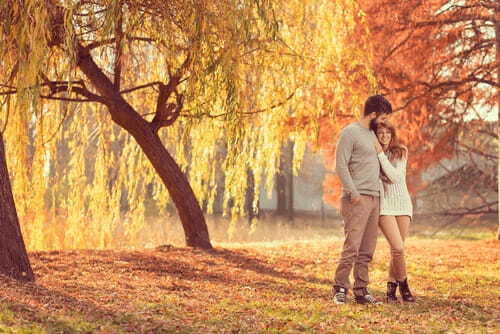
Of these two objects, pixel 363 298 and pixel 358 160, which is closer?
pixel 358 160

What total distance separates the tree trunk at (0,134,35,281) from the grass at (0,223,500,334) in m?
0.24

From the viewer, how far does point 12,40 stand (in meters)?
6.01

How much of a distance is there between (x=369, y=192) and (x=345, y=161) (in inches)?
13.4

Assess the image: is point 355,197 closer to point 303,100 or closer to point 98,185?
point 303,100

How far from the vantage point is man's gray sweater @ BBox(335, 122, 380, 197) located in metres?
5.35

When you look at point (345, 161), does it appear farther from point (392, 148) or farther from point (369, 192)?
point (392, 148)

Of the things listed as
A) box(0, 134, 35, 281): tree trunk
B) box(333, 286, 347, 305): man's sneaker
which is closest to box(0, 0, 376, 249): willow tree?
box(0, 134, 35, 281): tree trunk

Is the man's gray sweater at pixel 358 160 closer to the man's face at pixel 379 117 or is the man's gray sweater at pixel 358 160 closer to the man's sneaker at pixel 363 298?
the man's face at pixel 379 117

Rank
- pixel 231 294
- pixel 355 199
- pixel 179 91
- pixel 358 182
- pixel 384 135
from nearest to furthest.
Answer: pixel 355 199
pixel 358 182
pixel 384 135
pixel 231 294
pixel 179 91

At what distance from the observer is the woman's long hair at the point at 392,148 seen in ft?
18.3

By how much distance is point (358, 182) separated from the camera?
214 inches

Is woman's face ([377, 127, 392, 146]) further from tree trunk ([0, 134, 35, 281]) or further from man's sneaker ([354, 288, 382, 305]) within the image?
tree trunk ([0, 134, 35, 281])

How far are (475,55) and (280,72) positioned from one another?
146 inches

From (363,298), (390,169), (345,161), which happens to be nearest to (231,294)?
(363,298)
